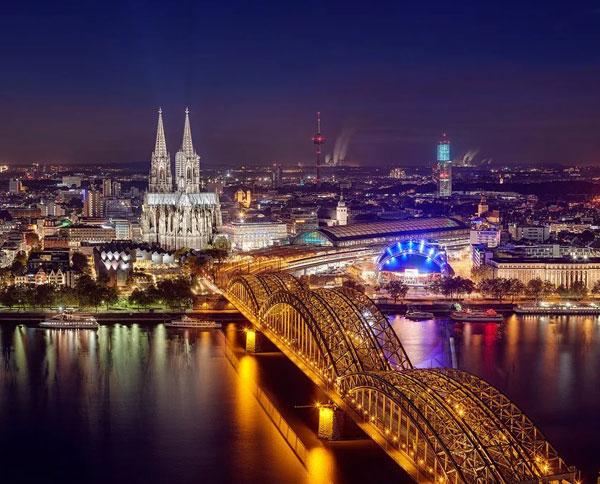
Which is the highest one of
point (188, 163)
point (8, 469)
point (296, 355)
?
point (188, 163)

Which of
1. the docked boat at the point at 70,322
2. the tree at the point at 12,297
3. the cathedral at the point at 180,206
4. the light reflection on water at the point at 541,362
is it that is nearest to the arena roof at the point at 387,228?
the cathedral at the point at 180,206

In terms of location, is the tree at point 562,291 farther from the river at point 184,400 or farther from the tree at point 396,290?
the river at point 184,400

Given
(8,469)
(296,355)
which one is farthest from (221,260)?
(8,469)

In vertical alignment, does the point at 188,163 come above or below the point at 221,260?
above

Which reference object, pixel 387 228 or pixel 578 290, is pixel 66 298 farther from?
pixel 387 228

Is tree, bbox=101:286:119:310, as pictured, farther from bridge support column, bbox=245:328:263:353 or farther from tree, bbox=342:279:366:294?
tree, bbox=342:279:366:294

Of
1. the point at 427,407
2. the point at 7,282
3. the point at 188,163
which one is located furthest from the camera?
the point at 188,163

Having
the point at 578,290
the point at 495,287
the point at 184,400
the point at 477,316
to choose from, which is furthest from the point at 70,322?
the point at 578,290

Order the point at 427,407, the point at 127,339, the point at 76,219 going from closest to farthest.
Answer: the point at 427,407
the point at 127,339
the point at 76,219

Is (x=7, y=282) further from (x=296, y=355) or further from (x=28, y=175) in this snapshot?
(x=28, y=175)
